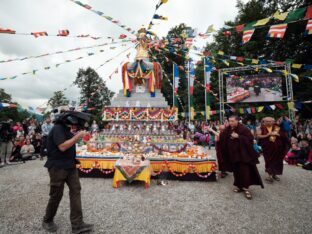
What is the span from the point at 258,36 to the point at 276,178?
1671 cm

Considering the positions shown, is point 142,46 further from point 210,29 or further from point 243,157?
Result: point 243,157

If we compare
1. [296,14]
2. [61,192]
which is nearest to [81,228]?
[61,192]

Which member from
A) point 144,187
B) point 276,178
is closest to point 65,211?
point 144,187

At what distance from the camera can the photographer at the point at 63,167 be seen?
2.77m

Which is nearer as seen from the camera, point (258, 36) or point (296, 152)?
point (296, 152)

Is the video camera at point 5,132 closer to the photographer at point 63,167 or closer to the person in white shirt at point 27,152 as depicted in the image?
the person in white shirt at point 27,152

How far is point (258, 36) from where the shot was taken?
17.9m

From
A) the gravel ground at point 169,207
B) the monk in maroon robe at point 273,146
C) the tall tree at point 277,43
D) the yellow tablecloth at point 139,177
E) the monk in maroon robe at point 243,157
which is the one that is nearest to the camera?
the gravel ground at point 169,207

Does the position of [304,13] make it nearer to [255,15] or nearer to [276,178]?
[276,178]

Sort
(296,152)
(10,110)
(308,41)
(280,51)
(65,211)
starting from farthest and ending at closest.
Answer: (10,110), (280,51), (308,41), (296,152), (65,211)

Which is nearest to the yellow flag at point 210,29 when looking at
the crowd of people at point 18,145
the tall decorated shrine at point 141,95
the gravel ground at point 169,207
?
the tall decorated shrine at point 141,95

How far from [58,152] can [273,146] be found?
5984 mm

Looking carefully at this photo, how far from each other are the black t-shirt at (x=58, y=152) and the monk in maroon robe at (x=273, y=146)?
560cm

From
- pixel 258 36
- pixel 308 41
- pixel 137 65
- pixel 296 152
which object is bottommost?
pixel 296 152
